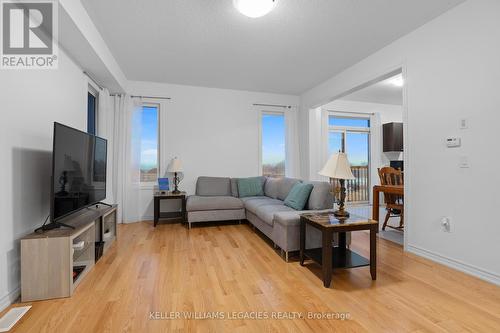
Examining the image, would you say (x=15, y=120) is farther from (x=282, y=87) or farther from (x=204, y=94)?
(x=282, y=87)

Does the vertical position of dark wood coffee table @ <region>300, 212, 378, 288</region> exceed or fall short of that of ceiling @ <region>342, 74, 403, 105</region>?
it falls short

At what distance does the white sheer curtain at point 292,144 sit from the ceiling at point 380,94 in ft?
4.82

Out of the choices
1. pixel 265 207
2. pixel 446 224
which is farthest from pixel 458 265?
pixel 265 207

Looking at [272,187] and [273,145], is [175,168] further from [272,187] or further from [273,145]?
[273,145]

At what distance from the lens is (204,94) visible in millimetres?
4895

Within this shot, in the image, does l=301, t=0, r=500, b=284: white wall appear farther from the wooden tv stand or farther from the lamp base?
the wooden tv stand

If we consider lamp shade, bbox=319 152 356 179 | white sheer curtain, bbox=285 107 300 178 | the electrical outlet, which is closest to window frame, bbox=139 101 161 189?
white sheer curtain, bbox=285 107 300 178

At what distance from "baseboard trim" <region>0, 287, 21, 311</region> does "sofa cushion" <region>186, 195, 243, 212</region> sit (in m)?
2.24

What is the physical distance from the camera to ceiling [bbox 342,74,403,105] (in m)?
4.84

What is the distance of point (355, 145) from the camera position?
627 centimetres

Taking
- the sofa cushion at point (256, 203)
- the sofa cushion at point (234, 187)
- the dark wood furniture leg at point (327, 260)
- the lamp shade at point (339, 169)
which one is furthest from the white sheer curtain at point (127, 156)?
the dark wood furniture leg at point (327, 260)

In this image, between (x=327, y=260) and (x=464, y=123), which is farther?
(x=464, y=123)

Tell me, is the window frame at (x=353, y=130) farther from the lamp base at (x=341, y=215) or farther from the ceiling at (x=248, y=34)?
the lamp base at (x=341, y=215)

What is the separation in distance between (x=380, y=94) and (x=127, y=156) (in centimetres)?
548
